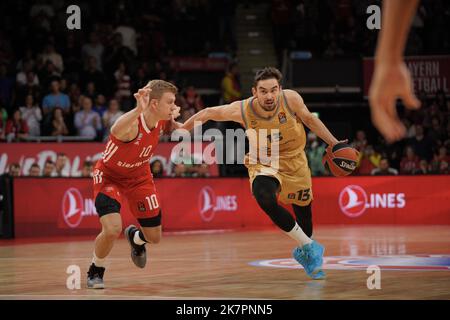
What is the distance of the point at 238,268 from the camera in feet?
29.5

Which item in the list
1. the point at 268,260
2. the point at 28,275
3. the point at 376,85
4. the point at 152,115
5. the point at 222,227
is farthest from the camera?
the point at 222,227

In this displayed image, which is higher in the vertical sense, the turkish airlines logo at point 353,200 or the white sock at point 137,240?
the turkish airlines logo at point 353,200

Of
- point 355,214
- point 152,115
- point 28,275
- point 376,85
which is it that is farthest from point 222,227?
point 376,85

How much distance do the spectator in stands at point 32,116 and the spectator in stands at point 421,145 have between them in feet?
27.0

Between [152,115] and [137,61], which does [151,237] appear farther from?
[137,61]

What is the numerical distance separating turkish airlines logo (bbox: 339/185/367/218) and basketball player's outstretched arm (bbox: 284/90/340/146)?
9.28m

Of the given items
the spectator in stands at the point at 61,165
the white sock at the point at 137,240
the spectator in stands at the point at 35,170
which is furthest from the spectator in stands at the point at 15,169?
the white sock at the point at 137,240

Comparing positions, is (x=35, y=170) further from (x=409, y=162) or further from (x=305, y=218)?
(x=305, y=218)

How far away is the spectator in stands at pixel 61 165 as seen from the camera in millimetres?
15889

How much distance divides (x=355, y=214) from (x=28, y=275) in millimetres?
9843

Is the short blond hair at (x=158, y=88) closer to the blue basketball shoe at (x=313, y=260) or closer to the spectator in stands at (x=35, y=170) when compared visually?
the blue basketball shoe at (x=313, y=260)

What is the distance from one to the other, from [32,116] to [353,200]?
22.3 ft
